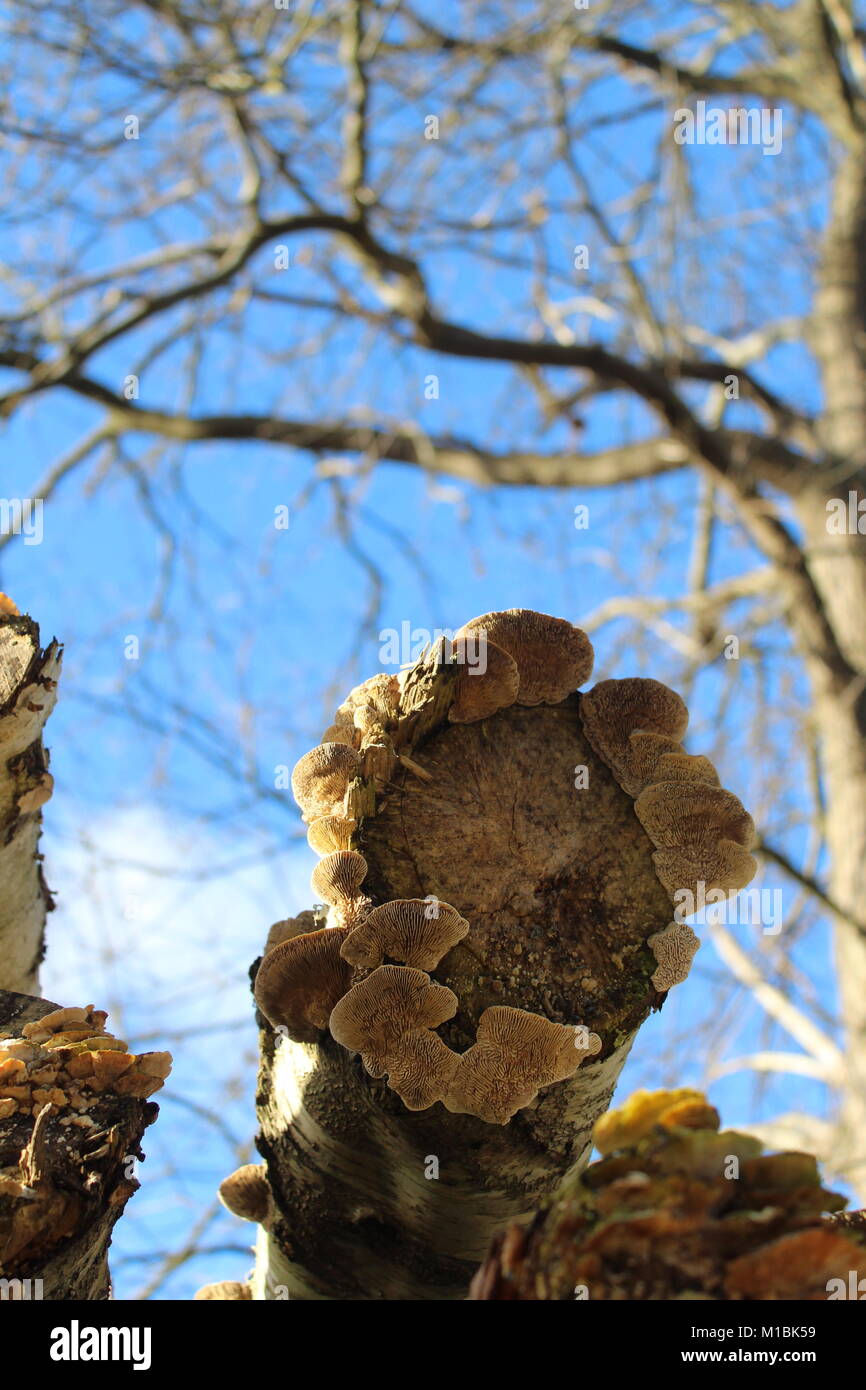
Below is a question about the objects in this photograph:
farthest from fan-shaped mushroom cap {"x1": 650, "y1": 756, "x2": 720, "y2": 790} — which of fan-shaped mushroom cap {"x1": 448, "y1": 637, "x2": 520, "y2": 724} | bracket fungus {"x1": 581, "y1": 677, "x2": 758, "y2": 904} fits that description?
fan-shaped mushroom cap {"x1": 448, "y1": 637, "x2": 520, "y2": 724}

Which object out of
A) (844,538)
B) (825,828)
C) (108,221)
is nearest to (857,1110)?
(825,828)

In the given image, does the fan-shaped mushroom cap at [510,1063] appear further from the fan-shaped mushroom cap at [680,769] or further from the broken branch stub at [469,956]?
the fan-shaped mushroom cap at [680,769]

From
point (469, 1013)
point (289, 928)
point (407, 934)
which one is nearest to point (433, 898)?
point (407, 934)

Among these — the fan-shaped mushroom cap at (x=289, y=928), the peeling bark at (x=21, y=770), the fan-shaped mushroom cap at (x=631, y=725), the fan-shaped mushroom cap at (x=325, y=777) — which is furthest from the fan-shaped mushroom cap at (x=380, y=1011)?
the peeling bark at (x=21, y=770)

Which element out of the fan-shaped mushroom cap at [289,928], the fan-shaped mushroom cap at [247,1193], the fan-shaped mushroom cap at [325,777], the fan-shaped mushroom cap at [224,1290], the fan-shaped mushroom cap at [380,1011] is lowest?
the fan-shaped mushroom cap at [224,1290]

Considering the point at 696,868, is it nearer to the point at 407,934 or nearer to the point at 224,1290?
the point at 407,934

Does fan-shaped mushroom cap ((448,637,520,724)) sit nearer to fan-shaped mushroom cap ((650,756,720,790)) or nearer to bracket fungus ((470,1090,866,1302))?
fan-shaped mushroom cap ((650,756,720,790))
